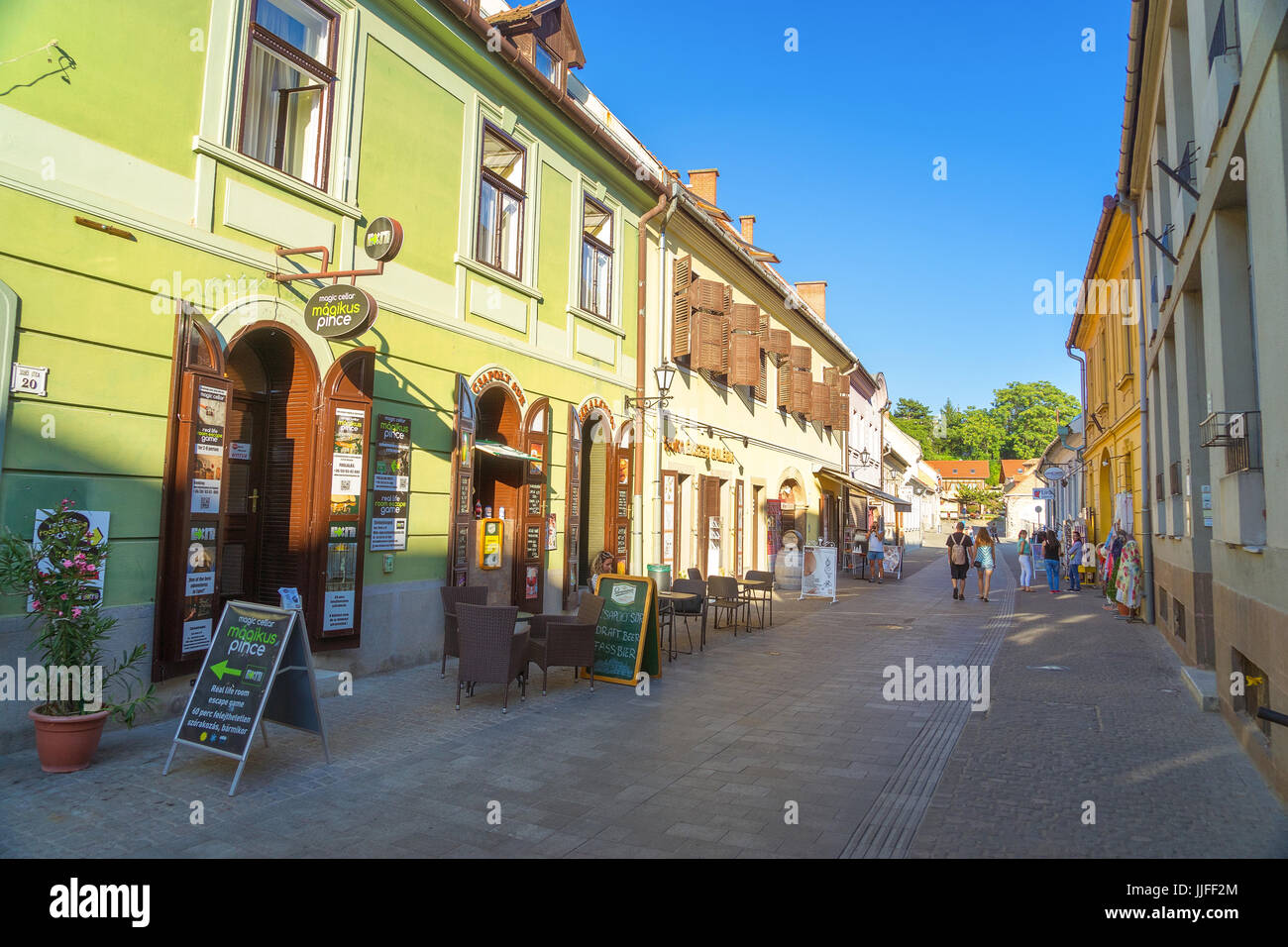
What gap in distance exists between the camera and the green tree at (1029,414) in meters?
90.5

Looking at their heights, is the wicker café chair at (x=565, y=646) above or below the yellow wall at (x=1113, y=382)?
below

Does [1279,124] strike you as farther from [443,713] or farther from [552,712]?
[443,713]

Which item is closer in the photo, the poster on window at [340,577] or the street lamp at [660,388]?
the poster on window at [340,577]

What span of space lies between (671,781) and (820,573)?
12671mm

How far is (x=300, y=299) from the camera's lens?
7559mm

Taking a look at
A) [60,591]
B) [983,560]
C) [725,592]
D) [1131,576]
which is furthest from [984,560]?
[60,591]

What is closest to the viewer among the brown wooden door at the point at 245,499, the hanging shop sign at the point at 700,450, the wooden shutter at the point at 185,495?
the wooden shutter at the point at 185,495

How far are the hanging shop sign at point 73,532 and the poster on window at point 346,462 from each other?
215 centimetres

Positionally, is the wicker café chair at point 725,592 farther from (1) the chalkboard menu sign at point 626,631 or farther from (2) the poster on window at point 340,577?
(2) the poster on window at point 340,577

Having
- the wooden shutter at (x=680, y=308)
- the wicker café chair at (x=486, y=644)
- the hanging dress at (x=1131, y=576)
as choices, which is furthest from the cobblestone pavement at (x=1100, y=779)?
the wooden shutter at (x=680, y=308)

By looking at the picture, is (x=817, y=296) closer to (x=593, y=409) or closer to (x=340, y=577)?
(x=593, y=409)

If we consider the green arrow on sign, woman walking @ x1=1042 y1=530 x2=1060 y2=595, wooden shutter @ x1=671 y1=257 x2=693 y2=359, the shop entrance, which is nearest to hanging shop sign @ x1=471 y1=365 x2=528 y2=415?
the shop entrance

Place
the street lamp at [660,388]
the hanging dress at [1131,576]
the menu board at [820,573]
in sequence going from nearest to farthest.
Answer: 1. the hanging dress at [1131,576]
2. the street lamp at [660,388]
3. the menu board at [820,573]
